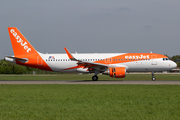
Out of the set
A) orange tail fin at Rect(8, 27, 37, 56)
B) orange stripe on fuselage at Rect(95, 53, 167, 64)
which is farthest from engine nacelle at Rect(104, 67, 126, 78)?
orange tail fin at Rect(8, 27, 37, 56)

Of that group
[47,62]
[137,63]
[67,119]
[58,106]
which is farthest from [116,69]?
[67,119]

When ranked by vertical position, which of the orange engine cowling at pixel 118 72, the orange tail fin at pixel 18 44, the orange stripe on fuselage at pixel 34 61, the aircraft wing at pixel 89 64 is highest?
the orange tail fin at pixel 18 44

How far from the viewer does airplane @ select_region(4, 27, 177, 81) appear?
3350 cm

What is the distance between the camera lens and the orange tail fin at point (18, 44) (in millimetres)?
36656

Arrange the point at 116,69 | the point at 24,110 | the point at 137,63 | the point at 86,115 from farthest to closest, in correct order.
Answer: the point at 137,63, the point at 116,69, the point at 24,110, the point at 86,115

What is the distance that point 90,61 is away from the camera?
35.0 metres

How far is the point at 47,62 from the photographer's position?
36031 millimetres

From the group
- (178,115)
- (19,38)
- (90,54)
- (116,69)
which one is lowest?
(178,115)

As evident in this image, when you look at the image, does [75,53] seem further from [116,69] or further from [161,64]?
[161,64]

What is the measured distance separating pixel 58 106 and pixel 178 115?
5.81 metres

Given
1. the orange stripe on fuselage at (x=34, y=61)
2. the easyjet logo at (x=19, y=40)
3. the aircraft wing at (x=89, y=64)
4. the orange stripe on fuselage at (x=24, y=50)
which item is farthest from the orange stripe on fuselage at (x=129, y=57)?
the easyjet logo at (x=19, y=40)

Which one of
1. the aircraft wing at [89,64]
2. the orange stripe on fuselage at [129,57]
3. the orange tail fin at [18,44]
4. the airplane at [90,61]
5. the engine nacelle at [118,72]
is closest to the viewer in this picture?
the engine nacelle at [118,72]

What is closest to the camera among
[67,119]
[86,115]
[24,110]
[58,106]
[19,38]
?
[67,119]

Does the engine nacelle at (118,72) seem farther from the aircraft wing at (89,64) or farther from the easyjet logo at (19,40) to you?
the easyjet logo at (19,40)
